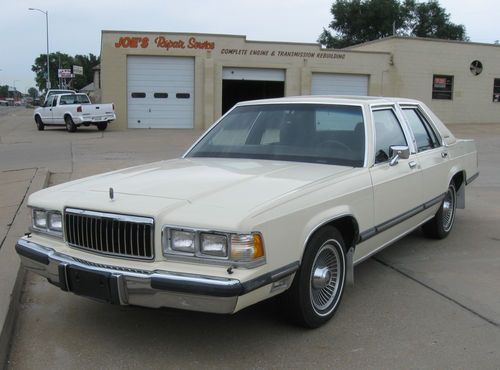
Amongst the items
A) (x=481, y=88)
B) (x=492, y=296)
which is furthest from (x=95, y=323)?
(x=481, y=88)

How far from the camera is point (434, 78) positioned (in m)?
30.7

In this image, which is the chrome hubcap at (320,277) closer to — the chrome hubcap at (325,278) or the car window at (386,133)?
the chrome hubcap at (325,278)

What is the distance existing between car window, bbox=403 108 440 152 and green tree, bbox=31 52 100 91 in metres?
96.9

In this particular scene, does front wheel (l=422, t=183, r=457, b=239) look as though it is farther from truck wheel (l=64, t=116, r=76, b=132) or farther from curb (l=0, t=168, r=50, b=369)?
truck wheel (l=64, t=116, r=76, b=132)

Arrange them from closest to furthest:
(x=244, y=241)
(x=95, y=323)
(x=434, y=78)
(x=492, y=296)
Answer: (x=244, y=241), (x=95, y=323), (x=492, y=296), (x=434, y=78)

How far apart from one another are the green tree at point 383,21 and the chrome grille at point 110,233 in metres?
54.1

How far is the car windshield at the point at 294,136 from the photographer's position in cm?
459

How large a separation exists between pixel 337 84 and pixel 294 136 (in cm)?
2545

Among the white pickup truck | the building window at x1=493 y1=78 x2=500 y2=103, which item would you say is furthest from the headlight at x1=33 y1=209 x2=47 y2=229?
the building window at x1=493 y1=78 x2=500 y2=103

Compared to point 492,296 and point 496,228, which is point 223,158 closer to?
point 492,296

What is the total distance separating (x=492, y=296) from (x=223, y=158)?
8.20 feet

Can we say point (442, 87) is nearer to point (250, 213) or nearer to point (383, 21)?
point (383, 21)

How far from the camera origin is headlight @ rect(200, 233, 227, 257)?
3.15 meters

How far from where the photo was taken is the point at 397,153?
4.57 meters
